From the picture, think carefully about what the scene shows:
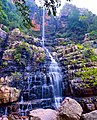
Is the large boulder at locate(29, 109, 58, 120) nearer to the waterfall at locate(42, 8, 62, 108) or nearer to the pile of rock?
the pile of rock

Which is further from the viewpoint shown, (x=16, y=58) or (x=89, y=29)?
(x=89, y=29)

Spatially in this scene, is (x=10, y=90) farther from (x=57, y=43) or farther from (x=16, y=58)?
(x=57, y=43)

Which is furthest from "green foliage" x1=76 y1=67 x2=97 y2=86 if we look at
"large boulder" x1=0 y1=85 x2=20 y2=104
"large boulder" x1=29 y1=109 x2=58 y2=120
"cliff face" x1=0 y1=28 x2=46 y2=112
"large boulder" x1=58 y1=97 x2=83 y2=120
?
"large boulder" x1=29 y1=109 x2=58 y2=120

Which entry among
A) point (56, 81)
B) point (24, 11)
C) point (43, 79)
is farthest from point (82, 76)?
point (24, 11)

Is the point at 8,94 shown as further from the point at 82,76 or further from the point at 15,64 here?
the point at 82,76

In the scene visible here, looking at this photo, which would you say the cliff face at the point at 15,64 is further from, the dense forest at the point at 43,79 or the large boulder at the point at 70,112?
the large boulder at the point at 70,112

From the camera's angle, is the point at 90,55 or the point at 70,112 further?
the point at 90,55

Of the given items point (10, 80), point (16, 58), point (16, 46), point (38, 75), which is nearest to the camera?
point (10, 80)

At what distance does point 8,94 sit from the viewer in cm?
1118

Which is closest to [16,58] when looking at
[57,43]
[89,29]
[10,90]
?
[10,90]

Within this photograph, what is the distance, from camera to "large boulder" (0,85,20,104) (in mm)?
11016

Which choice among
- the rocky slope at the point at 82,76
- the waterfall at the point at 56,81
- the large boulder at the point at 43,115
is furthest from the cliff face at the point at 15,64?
the large boulder at the point at 43,115

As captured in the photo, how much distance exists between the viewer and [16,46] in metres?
15.9

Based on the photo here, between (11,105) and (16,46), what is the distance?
20.2 feet
